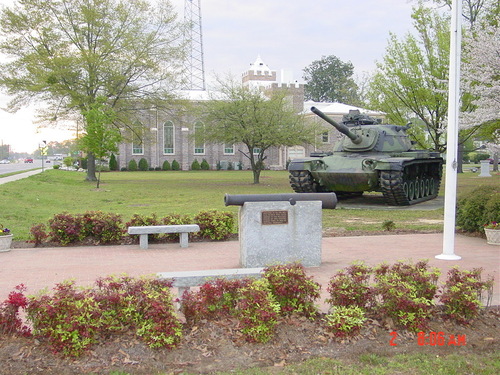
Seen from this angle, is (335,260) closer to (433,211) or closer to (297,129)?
(433,211)

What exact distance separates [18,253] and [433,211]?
12247mm

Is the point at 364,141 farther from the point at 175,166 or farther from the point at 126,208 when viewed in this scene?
the point at 175,166

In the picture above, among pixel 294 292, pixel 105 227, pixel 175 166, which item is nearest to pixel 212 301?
pixel 294 292

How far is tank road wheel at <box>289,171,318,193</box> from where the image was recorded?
65.1 feet

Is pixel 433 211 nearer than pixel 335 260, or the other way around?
pixel 335 260

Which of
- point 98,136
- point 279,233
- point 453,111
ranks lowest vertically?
point 279,233

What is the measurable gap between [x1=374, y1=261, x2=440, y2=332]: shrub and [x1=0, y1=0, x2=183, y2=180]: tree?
2925 cm

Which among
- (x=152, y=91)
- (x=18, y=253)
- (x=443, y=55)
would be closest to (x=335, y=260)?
(x=18, y=253)

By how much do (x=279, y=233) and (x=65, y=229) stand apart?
170 inches

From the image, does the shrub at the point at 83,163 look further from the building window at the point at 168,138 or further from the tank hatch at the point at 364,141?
the tank hatch at the point at 364,141

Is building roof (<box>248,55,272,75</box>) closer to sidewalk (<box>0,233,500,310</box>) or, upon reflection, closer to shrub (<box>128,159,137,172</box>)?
shrub (<box>128,159,137,172</box>)

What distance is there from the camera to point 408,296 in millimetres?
5410

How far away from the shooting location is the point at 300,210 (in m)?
8.29
